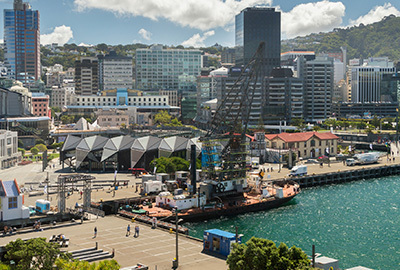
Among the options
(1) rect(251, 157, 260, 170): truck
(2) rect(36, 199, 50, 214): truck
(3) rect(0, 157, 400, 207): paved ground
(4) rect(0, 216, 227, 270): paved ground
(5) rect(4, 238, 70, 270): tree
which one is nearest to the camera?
(5) rect(4, 238, 70, 270): tree

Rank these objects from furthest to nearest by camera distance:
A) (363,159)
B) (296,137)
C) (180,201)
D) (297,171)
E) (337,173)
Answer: (296,137)
(363,159)
(337,173)
(297,171)
(180,201)

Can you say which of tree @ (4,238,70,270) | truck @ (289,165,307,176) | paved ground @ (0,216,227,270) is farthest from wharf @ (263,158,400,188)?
tree @ (4,238,70,270)

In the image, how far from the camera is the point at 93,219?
228 feet

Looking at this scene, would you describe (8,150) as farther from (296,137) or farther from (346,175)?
(346,175)

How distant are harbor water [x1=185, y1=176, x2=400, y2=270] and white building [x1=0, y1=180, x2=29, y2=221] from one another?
21098 mm

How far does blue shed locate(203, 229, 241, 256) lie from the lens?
175 ft

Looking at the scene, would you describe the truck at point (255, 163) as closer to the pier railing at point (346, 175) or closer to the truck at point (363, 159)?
the pier railing at point (346, 175)

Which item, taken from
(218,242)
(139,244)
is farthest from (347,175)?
(139,244)

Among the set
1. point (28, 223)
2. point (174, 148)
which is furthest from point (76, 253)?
point (174, 148)

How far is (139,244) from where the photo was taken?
5747cm

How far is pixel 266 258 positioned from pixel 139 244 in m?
19.4

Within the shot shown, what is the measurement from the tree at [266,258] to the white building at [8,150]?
89454 millimetres

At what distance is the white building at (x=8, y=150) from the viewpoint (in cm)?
12055

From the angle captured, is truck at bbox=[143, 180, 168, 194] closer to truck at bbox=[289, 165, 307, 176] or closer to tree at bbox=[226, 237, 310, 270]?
truck at bbox=[289, 165, 307, 176]
